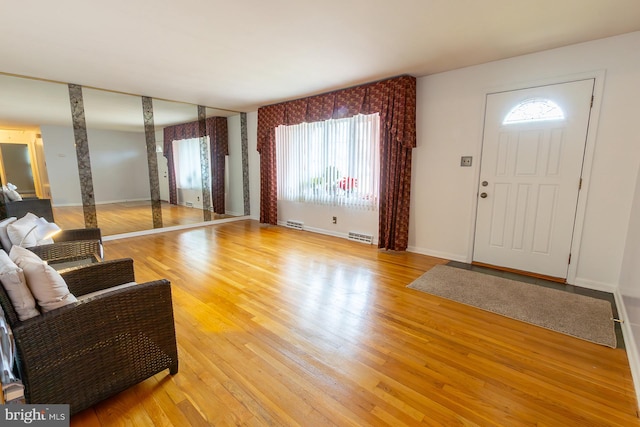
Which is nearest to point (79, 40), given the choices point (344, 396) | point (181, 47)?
point (181, 47)

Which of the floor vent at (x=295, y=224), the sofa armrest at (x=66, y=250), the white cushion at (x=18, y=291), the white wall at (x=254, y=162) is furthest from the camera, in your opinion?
the white wall at (x=254, y=162)

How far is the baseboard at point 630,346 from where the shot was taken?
1.66m

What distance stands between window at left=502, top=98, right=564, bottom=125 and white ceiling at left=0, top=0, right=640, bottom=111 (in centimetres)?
54

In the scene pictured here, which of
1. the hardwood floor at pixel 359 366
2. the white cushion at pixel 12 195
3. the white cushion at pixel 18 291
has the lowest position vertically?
the hardwood floor at pixel 359 366

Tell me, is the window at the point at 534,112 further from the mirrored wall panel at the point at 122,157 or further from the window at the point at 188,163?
the window at the point at 188,163

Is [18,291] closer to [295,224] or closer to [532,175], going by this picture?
[532,175]

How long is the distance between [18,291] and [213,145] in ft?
17.9

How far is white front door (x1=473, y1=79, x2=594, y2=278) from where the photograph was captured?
2990 mm

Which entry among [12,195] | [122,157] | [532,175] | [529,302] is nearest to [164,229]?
[122,157]

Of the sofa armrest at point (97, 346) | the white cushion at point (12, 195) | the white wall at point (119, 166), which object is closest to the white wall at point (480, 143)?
the sofa armrest at point (97, 346)

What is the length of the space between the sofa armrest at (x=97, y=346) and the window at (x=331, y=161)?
343 cm

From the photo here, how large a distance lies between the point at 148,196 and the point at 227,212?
5.73 ft

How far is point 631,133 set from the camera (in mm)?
2709

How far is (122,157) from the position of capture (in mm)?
6000
